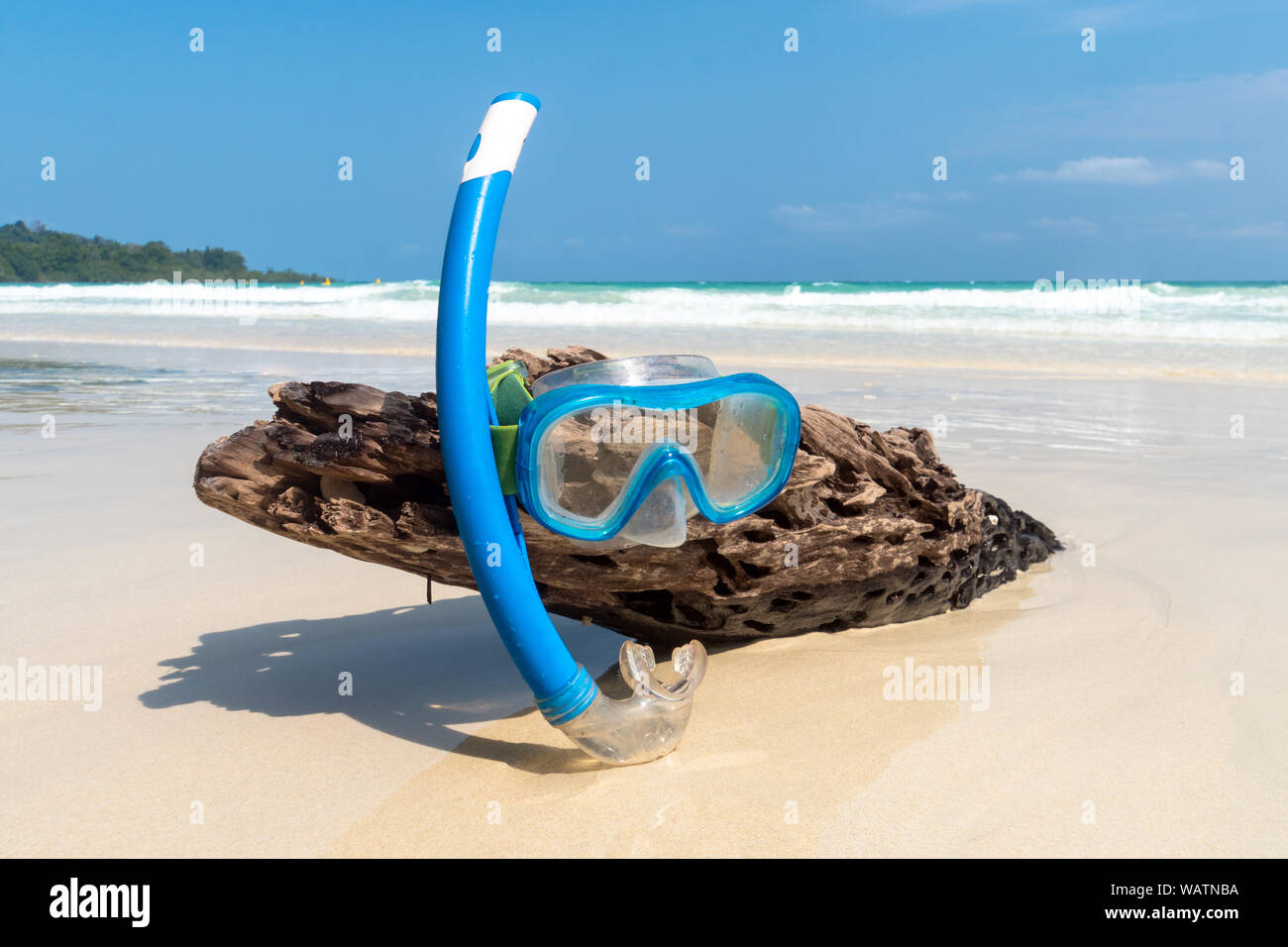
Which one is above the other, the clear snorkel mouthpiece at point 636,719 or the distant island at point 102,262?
the distant island at point 102,262

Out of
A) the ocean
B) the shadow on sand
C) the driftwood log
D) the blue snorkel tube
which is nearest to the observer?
the blue snorkel tube

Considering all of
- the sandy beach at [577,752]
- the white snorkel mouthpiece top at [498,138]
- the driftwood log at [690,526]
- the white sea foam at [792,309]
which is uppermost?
the white sea foam at [792,309]

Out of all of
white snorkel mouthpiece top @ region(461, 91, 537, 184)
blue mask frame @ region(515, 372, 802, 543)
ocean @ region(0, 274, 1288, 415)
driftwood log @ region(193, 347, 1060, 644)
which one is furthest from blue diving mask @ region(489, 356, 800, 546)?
ocean @ region(0, 274, 1288, 415)

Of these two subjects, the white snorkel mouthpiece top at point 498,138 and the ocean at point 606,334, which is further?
the ocean at point 606,334

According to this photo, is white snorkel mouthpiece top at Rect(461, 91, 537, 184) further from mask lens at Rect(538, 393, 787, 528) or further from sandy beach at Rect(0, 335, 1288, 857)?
sandy beach at Rect(0, 335, 1288, 857)

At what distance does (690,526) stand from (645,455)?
425mm

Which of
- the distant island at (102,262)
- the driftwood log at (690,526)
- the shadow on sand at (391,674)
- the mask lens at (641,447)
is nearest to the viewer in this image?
the mask lens at (641,447)

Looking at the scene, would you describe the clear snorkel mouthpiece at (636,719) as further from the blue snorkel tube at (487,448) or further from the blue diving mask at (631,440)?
the blue diving mask at (631,440)

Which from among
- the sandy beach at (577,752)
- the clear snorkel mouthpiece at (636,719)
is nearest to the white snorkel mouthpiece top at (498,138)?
the clear snorkel mouthpiece at (636,719)

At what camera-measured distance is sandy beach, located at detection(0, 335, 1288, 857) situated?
85.7 inches

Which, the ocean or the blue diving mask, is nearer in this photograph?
the blue diving mask

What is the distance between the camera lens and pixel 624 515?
2324mm

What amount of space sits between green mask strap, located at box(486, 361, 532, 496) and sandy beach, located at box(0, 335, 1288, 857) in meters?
0.77

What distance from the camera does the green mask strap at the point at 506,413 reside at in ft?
7.36
